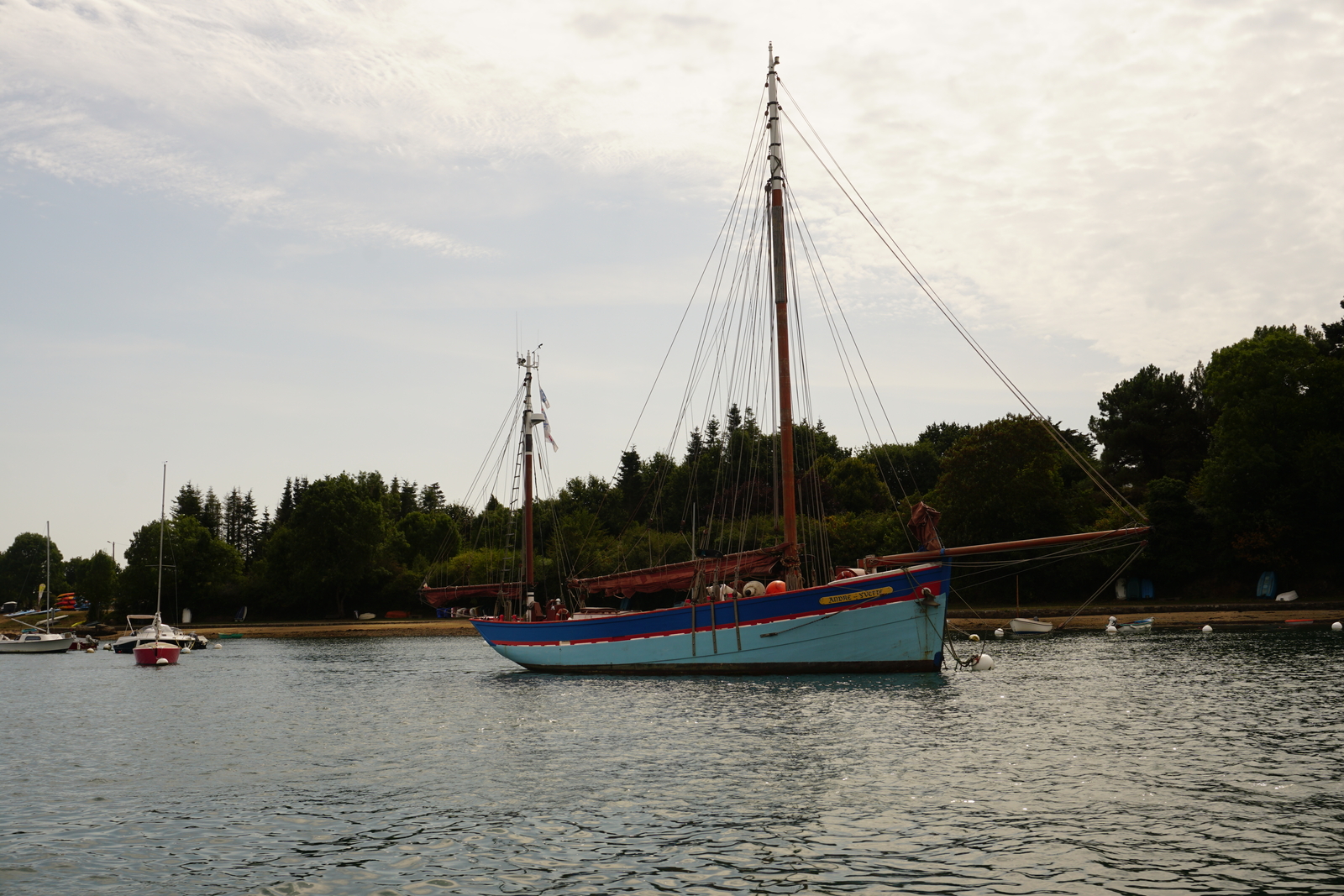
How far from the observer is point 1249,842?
48.2ft

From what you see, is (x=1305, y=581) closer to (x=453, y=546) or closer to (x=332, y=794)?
(x=332, y=794)

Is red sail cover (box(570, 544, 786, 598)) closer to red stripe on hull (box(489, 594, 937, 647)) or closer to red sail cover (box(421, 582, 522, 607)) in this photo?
red stripe on hull (box(489, 594, 937, 647))

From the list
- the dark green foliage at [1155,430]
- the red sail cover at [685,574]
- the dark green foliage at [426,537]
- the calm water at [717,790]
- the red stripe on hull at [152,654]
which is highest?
the dark green foliage at [1155,430]

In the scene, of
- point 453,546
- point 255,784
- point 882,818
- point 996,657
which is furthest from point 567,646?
point 453,546

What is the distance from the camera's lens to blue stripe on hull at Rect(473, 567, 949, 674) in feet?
126

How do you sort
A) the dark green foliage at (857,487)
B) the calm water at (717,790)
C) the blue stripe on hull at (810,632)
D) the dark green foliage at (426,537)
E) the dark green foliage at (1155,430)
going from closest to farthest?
the calm water at (717,790) < the blue stripe on hull at (810,632) < the dark green foliage at (1155,430) < the dark green foliage at (857,487) < the dark green foliage at (426,537)

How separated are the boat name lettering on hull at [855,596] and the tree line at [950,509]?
21.1 feet

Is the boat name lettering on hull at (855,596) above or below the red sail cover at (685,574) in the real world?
below

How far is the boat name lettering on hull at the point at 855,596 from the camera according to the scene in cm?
3825

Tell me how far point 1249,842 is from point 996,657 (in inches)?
1424

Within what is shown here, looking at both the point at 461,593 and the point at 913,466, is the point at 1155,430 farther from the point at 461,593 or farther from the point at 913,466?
the point at 461,593

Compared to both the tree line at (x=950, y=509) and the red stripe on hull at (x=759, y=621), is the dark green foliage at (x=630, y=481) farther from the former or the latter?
the red stripe on hull at (x=759, y=621)

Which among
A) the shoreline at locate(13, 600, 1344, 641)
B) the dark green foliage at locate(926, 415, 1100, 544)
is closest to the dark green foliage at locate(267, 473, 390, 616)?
the shoreline at locate(13, 600, 1344, 641)

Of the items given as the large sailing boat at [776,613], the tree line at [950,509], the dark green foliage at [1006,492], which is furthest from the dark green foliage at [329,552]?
the large sailing boat at [776,613]
